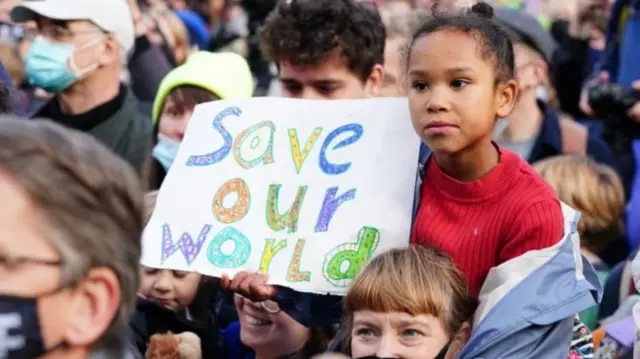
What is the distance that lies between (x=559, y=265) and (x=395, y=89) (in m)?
2.59

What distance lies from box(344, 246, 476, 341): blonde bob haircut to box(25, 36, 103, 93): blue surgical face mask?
320 cm

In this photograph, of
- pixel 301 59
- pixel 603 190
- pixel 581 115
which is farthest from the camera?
pixel 581 115

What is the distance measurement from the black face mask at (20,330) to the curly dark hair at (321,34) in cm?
277

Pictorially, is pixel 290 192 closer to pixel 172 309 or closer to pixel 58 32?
pixel 172 309

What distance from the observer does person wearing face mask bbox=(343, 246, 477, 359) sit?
3564 mm

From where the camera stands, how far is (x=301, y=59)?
4.91m

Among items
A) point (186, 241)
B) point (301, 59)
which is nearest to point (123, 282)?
point (186, 241)

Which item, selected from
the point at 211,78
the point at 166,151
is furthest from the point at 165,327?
the point at 211,78

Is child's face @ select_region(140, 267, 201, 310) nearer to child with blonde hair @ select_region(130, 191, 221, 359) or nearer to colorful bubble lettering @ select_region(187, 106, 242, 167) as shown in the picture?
child with blonde hair @ select_region(130, 191, 221, 359)

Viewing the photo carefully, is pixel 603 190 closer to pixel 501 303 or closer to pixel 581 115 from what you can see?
pixel 501 303

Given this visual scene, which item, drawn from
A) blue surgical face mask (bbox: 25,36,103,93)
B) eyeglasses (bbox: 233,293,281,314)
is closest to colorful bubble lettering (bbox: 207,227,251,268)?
eyeglasses (bbox: 233,293,281,314)

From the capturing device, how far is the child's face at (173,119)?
18.7 ft

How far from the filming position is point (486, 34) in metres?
3.65

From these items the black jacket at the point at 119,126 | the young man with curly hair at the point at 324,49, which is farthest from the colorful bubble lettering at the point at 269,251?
the black jacket at the point at 119,126
